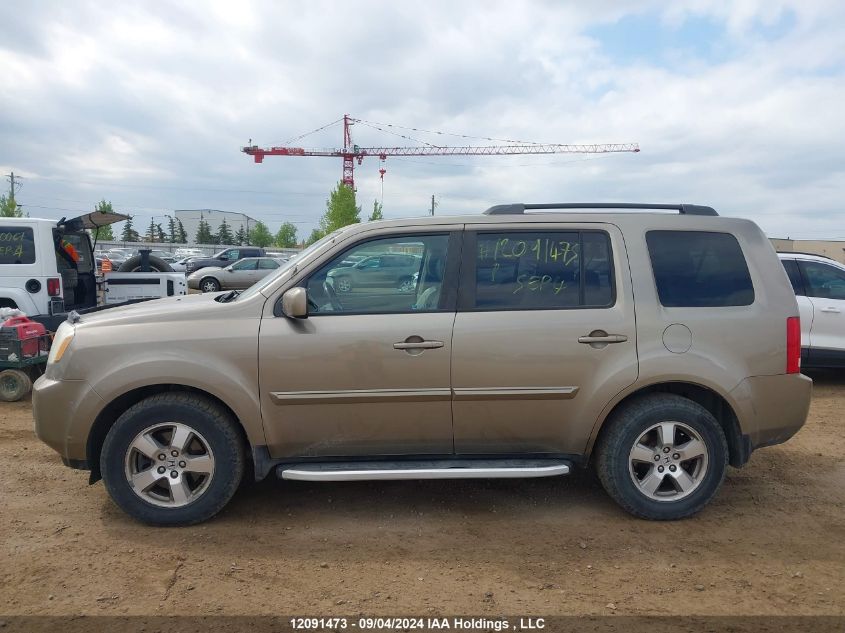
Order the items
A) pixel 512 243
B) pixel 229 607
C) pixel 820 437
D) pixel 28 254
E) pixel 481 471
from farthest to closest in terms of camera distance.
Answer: pixel 28 254 → pixel 820 437 → pixel 512 243 → pixel 481 471 → pixel 229 607

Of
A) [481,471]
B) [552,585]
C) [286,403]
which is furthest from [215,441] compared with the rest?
[552,585]

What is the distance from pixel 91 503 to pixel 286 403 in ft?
5.45

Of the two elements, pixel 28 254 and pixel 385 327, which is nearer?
pixel 385 327

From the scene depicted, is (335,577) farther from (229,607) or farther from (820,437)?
(820,437)

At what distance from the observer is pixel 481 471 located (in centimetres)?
373

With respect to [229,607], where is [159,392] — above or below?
above

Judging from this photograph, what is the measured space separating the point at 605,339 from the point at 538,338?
0.41m

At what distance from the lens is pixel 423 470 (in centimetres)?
375

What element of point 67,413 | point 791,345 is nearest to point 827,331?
point 791,345

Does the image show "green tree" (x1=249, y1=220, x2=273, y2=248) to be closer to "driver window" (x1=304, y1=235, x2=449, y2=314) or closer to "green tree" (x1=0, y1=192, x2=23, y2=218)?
"green tree" (x1=0, y1=192, x2=23, y2=218)

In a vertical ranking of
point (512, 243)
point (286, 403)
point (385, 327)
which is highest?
point (512, 243)

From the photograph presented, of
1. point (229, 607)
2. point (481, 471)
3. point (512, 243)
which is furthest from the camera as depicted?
point (512, 243)

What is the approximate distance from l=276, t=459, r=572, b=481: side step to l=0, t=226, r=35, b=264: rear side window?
5698 millimetres

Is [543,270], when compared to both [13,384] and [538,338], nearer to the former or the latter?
[538,338]
